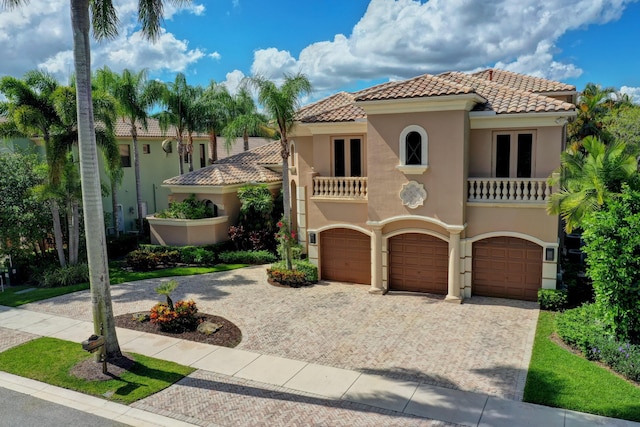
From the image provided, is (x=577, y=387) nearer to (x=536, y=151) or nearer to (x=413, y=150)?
(x=536, y=151)

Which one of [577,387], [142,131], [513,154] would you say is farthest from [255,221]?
[577,387]

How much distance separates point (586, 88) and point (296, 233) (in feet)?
92.6

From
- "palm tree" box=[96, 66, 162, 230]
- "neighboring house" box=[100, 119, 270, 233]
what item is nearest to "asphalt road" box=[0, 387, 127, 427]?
"palm tree" box=[96, 66, 162, 230]

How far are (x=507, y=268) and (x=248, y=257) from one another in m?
12.8

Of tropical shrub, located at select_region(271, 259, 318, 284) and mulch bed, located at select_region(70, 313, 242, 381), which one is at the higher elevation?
tropical shrub, located at select_region(271, 259, 318, 284)

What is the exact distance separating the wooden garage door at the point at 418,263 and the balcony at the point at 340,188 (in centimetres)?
241

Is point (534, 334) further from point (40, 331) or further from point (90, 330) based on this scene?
point (40, 331)

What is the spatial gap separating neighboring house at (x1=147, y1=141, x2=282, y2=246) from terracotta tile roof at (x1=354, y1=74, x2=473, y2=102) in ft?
36.4

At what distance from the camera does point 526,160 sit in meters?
18.1

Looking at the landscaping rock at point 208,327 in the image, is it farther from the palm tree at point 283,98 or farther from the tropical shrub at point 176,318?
the palm tree at point 283,98

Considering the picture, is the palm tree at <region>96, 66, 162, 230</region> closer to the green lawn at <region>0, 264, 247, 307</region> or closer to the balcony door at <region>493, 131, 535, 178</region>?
the green lawn at <region>0, 264, 247, 307</region>

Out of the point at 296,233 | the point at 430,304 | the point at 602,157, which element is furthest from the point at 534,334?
the point at 296,233

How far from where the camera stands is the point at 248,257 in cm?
2531

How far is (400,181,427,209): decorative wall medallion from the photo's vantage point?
18.6 m
